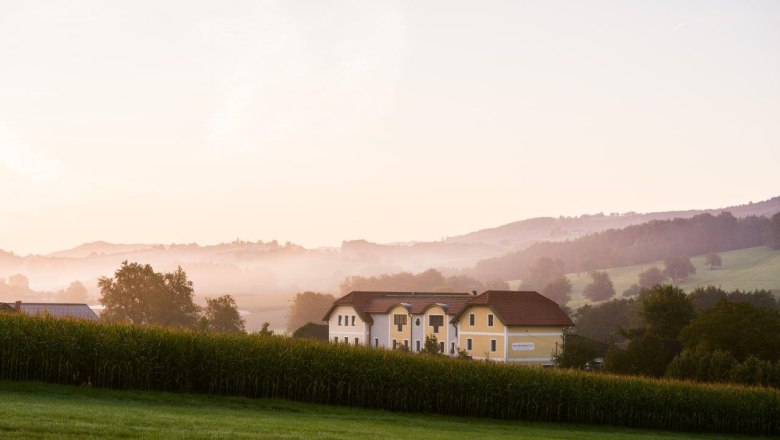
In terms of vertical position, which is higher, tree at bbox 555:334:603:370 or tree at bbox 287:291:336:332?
tree at bbox 287:291:336:332

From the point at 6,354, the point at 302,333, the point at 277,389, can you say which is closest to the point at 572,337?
the point at 302,333

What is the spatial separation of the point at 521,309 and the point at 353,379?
2116 inches

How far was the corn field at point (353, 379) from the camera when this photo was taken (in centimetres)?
3647

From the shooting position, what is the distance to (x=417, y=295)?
354 feet

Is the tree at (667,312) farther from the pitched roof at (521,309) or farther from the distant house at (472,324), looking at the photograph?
the distant house at (472,324)

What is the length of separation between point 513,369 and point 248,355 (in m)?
12.1

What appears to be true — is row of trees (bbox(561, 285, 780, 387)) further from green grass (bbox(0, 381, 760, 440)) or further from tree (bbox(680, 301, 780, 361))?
green grass (bbox(0, 381, 760, 440))

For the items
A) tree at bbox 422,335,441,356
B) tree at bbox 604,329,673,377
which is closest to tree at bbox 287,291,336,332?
tree at bbox 422,335,441,356

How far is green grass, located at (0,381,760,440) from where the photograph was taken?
2341cm

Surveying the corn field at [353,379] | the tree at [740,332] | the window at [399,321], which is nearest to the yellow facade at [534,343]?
the window at [399,321]

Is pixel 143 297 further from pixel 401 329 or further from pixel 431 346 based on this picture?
pixel 431 346

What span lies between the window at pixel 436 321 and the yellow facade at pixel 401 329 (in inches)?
133

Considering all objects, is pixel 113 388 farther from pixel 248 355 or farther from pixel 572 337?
pixel 572 337

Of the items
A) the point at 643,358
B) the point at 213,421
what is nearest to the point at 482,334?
the point at 643,358
